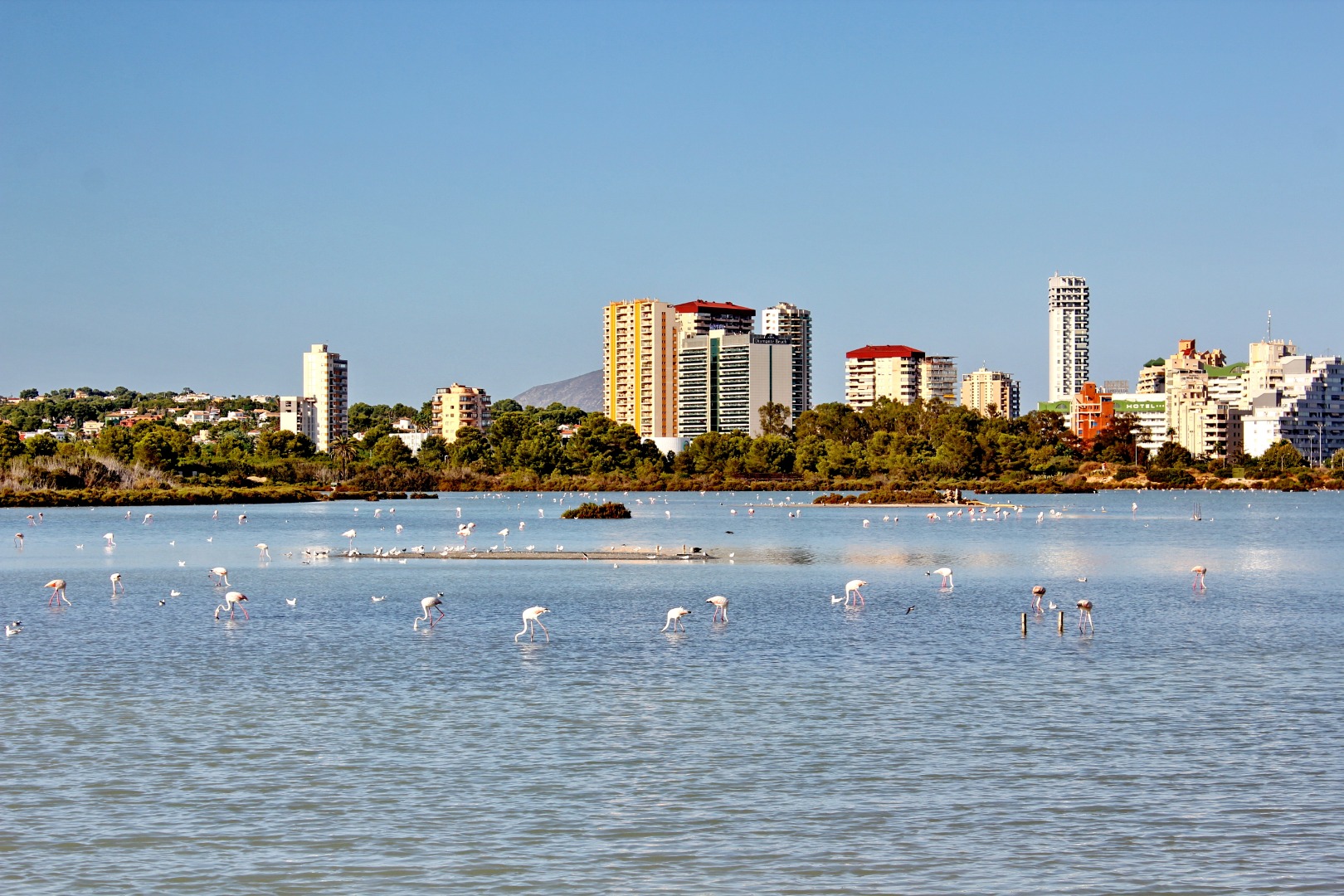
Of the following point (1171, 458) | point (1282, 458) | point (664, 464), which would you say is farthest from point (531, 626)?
point (1282, 458)

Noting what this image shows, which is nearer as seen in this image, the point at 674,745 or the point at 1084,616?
the point at 674,745

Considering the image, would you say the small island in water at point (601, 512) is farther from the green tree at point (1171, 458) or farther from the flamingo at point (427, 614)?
the green tree at point (1171, 458)

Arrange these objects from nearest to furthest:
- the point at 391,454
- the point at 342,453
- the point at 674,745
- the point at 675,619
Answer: the point at 674,745 < the point at 675,619 < the point at 342,453 < the point at 391,454

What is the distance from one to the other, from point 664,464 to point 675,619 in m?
148

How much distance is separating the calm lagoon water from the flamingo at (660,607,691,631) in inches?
14.4

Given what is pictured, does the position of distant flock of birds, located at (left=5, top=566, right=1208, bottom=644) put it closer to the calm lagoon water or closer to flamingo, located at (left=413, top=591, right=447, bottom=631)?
flamingo, located at (left=413, top=591, right=447, bottom=631)

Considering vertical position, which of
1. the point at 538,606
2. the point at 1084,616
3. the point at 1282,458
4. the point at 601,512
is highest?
the point at 1282,458

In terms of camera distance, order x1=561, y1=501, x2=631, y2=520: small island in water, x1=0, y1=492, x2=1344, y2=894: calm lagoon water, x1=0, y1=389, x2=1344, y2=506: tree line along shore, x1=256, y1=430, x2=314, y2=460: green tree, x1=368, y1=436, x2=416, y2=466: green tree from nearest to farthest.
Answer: x1=0, y1=492, x2=1344, y2=894: calm lagoon water, x1=561, y1=501, x2=631, y2=520: small island in water, x1=0, y1=389, x2=1344, y2=506: tree line along shore, x1=256, y1=430, x2=314, y2=460: green tree, x1=368, y1=436, x2=416, y2=466: green tree

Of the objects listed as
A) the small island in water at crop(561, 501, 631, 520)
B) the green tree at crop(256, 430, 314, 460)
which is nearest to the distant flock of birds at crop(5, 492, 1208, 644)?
the small island in water at crop(561, 501, 631, 520)

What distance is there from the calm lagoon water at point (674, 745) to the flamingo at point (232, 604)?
1.87ft

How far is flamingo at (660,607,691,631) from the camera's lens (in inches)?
1292

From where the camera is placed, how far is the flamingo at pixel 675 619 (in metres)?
32.8

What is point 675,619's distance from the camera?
3428 centimetres

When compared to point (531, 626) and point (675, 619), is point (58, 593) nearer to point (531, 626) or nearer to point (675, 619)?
point (531, 626)
